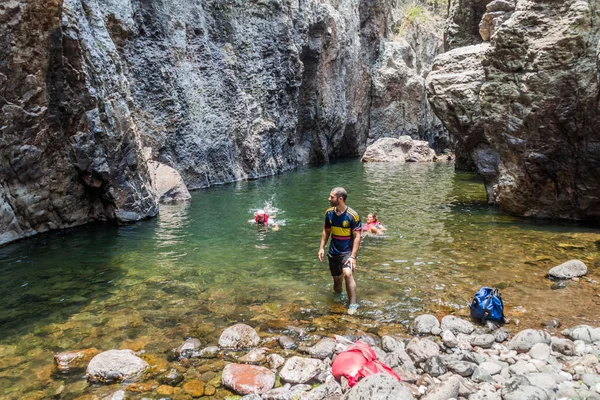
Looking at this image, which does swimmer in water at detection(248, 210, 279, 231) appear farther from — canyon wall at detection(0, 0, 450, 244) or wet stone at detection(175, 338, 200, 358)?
wet stone at detection(175, 338, 200, 358)

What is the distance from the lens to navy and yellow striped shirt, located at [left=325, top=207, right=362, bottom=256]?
326 inches

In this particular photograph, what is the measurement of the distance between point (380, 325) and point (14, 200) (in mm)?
12285

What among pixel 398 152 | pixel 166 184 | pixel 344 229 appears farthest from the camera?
pixel 398 152

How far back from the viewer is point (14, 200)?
44.1 feet

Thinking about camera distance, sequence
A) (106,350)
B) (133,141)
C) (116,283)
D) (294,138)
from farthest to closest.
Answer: (294,138), (133,141), (116,283), (106,350)

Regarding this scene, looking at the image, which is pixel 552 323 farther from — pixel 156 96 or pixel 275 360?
pixel 156 96

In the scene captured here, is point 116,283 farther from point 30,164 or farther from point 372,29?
point 372,29

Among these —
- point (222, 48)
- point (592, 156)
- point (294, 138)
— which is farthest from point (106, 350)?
point (294, 138)

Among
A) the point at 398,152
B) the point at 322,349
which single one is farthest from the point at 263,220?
the point at 398,152

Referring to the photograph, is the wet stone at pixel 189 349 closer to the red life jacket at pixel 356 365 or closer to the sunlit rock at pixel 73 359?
the sunlit rock at pixel 73 359

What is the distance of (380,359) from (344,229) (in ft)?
8.95

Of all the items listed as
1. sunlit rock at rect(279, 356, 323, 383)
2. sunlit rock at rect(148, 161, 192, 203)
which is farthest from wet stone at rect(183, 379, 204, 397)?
sunlit rock at rect(148, 161, 192, 203)

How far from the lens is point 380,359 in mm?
6281

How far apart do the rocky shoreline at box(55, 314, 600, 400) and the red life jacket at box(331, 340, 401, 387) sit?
0.44ft
